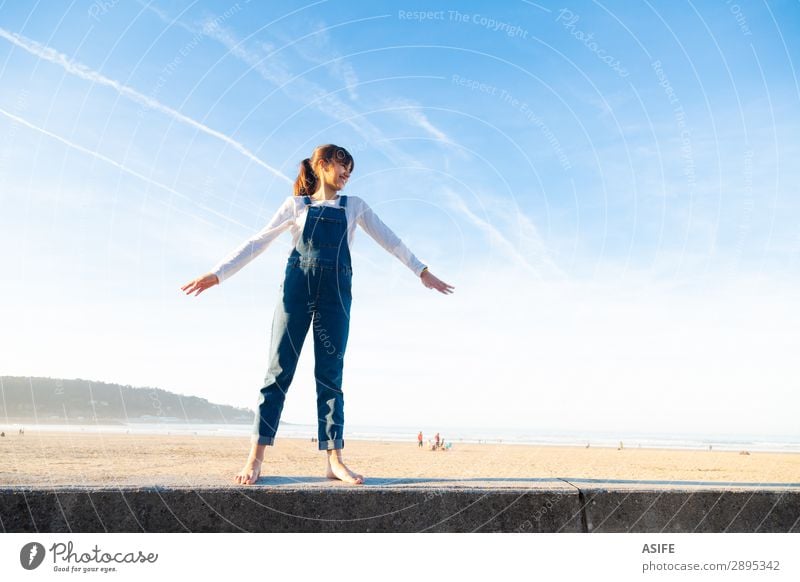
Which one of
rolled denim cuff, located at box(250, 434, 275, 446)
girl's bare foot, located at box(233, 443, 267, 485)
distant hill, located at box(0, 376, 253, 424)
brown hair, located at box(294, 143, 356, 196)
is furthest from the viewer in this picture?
distant hill, located at box(0, 376, 253, 424)

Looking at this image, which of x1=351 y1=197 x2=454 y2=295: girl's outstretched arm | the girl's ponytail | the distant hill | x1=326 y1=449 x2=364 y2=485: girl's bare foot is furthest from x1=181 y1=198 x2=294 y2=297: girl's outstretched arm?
the distant hill

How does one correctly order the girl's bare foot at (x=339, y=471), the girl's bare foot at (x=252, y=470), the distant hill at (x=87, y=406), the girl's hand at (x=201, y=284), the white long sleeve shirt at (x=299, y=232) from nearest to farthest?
1. the girl's bare foot at (x=252, y=470)
2. the girl's bare foot at (x=339, y=471)
3. the girl's hand at (x=201, y=284)
4. the white long sleeve shirt at (x=299, y=232)
5. the distant hill at (x=87, y=406)

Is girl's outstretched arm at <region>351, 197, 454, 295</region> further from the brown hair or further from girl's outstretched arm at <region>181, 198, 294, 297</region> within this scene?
girl's outstretched arm at <region>181, 198, 294, 297</region>

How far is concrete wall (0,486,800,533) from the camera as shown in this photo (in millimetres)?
3254

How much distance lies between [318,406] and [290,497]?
840mm

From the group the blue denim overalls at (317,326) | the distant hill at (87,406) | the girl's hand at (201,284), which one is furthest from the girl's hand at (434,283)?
the distant hill at (87,406)

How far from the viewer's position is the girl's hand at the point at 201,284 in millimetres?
4102

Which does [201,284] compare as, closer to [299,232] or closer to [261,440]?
[299,232]

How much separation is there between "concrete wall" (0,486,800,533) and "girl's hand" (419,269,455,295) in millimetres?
1546

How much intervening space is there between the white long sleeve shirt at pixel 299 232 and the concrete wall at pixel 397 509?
5.18 feet

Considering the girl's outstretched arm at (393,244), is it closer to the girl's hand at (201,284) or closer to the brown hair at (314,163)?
the brown hair at (314,163)

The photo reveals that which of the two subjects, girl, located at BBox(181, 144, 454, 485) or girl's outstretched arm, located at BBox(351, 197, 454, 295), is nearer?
girl, located at BBox(181, 144, 454, 485)

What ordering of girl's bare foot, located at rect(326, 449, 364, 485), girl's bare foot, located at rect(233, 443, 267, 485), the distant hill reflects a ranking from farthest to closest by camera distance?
the distant hill, girl's bare foot, located at rect(326, 449, 364, 485), girl's bare foot, located at rect(233, 443, 267, 485)
